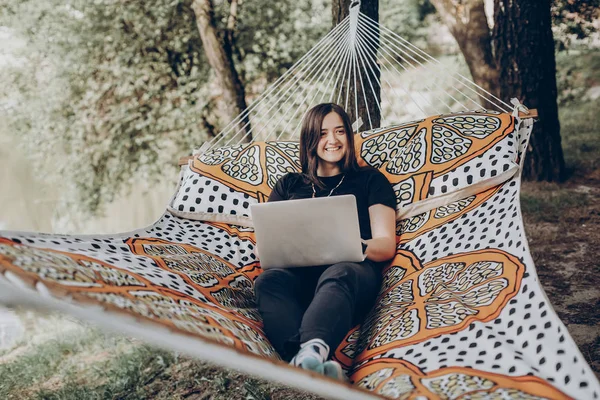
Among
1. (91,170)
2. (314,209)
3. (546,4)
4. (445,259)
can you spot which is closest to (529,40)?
(546,4)

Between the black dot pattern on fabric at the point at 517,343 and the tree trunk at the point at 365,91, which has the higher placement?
the tree trunk at the point at 365,91

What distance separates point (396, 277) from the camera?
157 cm

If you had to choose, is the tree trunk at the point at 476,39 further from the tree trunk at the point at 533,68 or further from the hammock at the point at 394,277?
the hammock at the point at 394,277

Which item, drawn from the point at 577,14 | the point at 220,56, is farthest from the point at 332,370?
the point at 577,14

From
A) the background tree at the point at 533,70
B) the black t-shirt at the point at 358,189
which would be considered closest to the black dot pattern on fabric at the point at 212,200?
the black t-shirt at the point at 358,189

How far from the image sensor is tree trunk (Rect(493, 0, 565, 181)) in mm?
3172

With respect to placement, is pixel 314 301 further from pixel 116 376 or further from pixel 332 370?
pixel 116 376

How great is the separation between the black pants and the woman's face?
0.41 metres

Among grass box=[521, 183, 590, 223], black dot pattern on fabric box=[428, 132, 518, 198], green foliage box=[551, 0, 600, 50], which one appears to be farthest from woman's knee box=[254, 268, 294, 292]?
green foliage box=[551, 0, 600, 50]

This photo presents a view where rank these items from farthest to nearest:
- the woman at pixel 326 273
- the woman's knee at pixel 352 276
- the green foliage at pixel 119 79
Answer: the green foliage at pixel 119 79 < the woman's knee at pixel 352 276 < the woman at pixel 326 273

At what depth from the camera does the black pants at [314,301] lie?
119cm

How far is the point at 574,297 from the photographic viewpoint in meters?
2.06

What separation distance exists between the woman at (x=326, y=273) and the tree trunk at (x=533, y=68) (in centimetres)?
188

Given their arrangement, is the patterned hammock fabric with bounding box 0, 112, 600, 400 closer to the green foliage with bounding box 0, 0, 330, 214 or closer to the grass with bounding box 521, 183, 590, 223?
the grass with bounding box 521, 183, 590, 223
